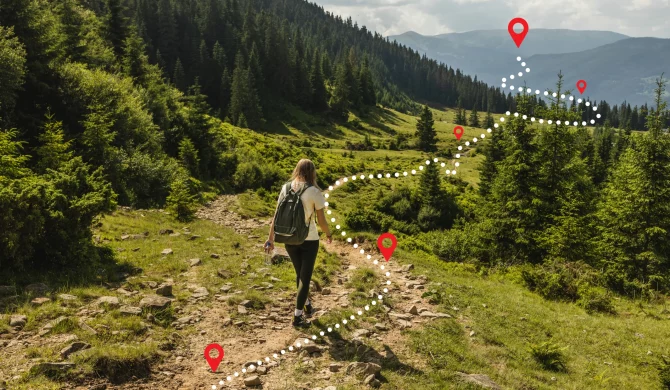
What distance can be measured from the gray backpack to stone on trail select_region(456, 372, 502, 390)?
4.24 meters

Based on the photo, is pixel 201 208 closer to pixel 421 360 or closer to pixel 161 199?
pixel 161 199

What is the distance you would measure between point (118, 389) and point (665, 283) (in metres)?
23.8

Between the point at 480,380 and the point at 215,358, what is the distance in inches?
209

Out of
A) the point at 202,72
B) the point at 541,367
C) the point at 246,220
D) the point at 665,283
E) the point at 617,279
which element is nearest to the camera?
the point at 541,367

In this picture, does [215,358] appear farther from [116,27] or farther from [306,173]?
[116,27]

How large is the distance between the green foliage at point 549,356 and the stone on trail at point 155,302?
8988 mm

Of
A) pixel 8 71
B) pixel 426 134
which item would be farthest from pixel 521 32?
pixel 426 134

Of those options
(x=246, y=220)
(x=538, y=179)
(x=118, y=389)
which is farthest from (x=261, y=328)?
(x=538, y=179)

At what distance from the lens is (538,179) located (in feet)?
82.5

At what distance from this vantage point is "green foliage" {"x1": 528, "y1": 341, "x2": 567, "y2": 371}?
9039 mm

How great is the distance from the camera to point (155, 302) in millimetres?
9469

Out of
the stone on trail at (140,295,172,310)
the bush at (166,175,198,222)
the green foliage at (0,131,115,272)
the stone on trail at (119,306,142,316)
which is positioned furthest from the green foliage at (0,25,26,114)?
the stone on trail at (119,306,142,316)

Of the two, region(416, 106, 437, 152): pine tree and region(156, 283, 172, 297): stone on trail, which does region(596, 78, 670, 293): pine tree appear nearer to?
region(156, 283, 172, 297): stone on trail

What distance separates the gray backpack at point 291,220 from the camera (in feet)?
26.3
